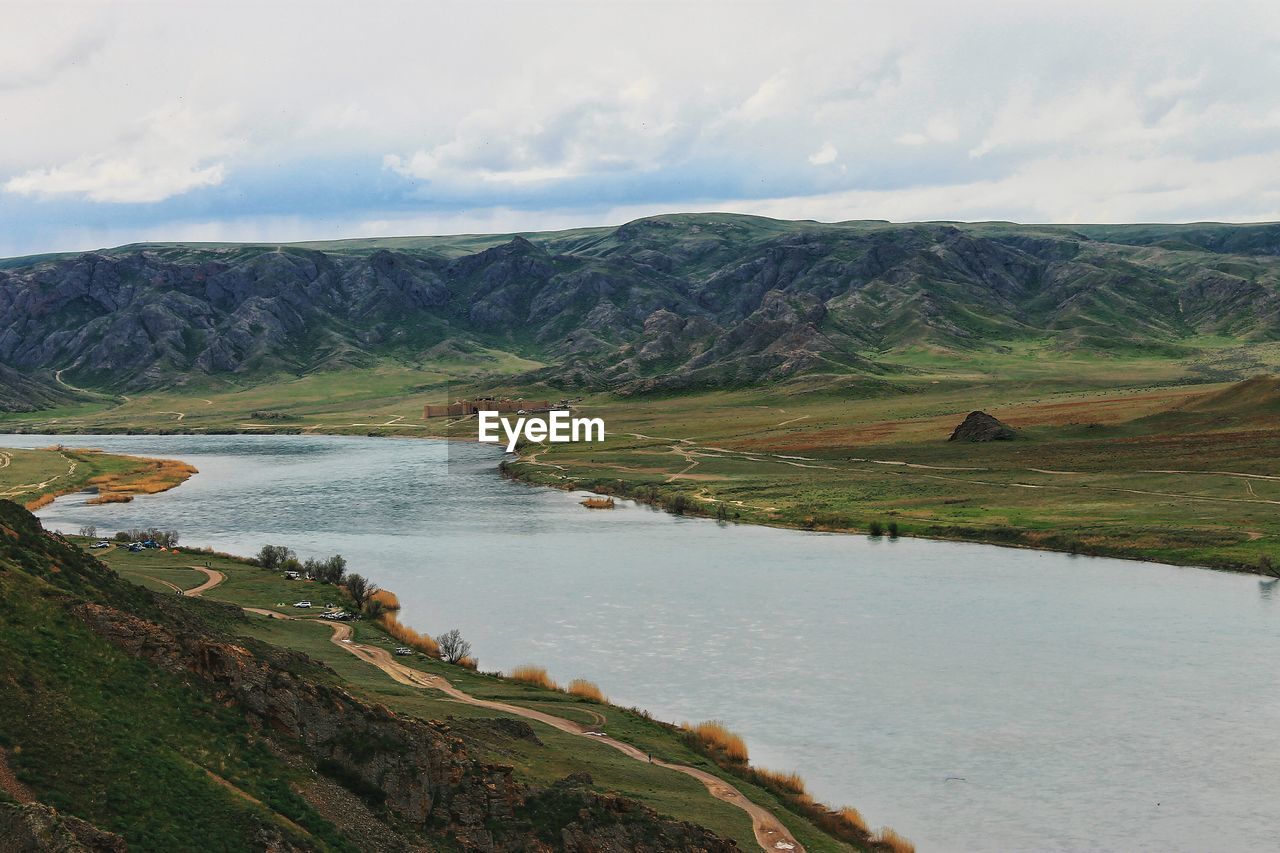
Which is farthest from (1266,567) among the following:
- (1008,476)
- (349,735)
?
(349,735)

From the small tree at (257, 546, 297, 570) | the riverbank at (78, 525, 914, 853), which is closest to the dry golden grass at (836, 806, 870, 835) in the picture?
the riverbank at (78, 525, 914, 853)

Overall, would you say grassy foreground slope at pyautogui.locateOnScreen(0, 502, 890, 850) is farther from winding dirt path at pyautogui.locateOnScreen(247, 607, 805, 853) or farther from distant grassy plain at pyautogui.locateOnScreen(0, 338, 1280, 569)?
distant grassy plain at pyautogui.locateOnScreen(0, 338, 1280, 569)

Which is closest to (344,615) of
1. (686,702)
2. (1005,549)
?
(686,702)

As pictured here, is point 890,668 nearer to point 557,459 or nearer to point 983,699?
point 983,699

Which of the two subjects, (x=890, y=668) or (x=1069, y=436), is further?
(x=1069, y=436)

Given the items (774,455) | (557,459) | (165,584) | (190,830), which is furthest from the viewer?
(557,459)

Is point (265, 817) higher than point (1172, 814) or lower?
higher
